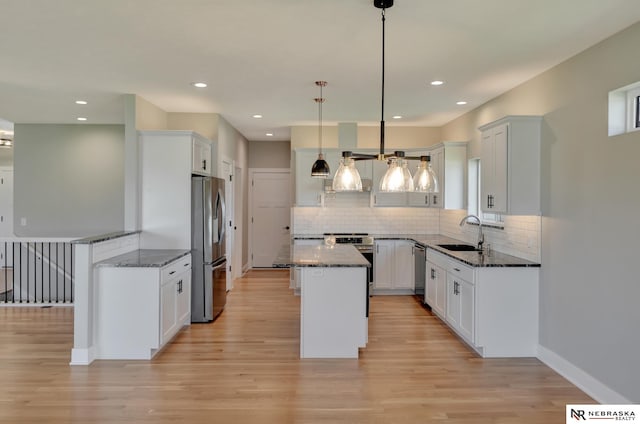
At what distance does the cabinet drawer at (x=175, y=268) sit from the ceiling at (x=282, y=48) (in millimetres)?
1934

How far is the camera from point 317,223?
6758mm

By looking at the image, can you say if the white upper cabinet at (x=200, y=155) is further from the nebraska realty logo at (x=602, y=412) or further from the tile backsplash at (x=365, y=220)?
the nebraska realty logo at (x=602, y=412)

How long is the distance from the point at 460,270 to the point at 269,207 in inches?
200

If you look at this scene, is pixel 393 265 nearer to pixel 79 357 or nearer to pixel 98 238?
pixel 98 238

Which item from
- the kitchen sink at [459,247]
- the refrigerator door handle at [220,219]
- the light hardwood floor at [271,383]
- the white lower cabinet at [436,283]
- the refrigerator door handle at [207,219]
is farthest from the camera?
the kitchen sink at [459,247]

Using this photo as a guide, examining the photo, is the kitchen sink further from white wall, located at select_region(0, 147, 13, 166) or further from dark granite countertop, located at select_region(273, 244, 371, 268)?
white wall, located at select_region(0, 147, 13, 166)

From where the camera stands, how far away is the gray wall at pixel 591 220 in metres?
2.77

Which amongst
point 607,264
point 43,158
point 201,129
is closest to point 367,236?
point 201,129

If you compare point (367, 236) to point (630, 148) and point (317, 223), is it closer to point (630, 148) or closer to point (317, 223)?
point (317, 223)

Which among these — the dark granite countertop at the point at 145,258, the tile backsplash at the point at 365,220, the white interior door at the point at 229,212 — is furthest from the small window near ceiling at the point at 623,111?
the white interior door at the point at 229,212

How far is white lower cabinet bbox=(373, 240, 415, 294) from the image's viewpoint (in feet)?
20.4

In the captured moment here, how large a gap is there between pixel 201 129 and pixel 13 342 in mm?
3395

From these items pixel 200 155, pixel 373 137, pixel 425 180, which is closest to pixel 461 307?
pixel 425 180

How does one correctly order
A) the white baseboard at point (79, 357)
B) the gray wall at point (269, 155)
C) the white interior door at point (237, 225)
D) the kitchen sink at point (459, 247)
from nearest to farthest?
the white baseboard at point (79, 357)
the kitchen sink at point (459, 247)
the white interior door at point (237, 225)
the gray wall at point (269, 155)
